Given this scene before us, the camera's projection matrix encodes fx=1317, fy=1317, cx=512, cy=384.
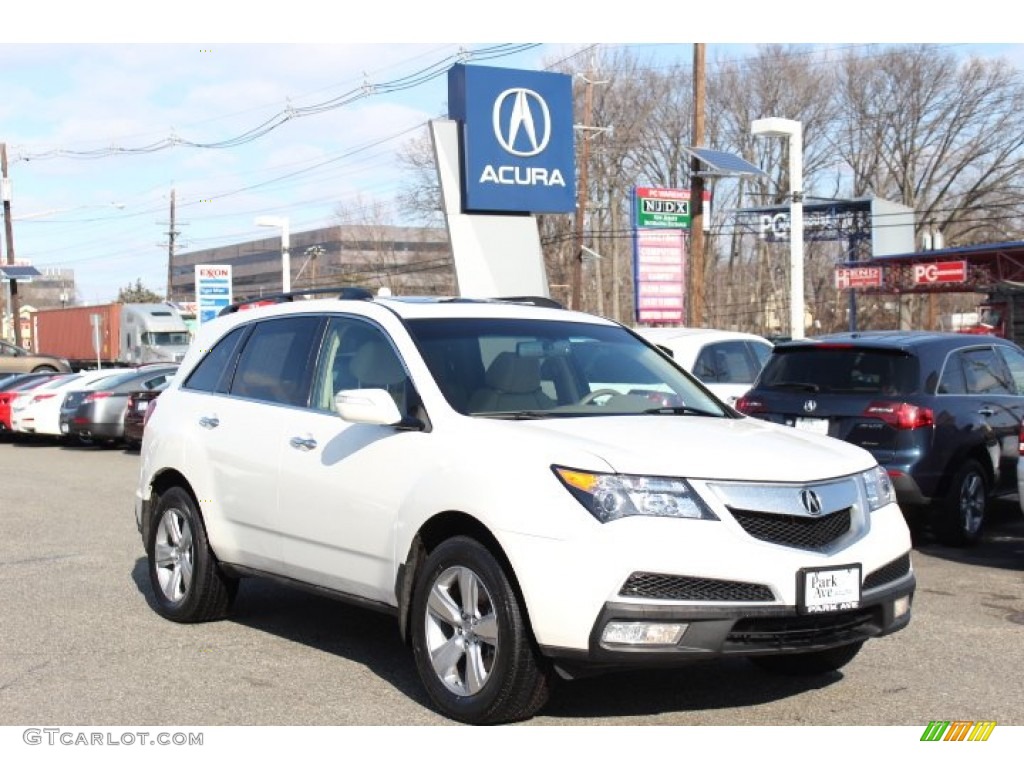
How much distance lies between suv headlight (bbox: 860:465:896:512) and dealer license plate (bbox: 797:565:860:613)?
1.54 ft

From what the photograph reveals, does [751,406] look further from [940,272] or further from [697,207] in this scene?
[940,272]

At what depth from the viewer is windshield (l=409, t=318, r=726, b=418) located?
6.12 metres

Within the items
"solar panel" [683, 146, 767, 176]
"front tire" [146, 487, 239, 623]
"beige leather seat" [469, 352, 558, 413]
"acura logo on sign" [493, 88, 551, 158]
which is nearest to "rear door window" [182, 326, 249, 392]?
"front tire" [146, 487, 239, 623]

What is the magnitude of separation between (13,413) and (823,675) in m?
21.5

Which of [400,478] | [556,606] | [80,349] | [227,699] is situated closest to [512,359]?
[400,478]

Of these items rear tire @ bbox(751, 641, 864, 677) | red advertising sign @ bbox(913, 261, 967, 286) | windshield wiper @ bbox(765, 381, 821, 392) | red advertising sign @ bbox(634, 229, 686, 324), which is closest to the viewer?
rear tire @ bbox(751, 641, 864, 677)

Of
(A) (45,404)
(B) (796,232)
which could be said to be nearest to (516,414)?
(B) (796,232)

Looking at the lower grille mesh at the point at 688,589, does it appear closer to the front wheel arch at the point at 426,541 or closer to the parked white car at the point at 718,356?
the front wheel arch at the point at 426,541

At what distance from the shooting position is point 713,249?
70500 mm

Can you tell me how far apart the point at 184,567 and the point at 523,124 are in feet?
44.3

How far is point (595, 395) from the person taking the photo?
6387 millimetres

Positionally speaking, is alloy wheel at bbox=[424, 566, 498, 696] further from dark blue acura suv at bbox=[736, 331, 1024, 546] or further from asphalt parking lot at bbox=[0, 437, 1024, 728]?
dark blue acura suv at bbox=[736, 331, 1024, 546]

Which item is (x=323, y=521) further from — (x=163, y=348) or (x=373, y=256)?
(x=373, y=256)

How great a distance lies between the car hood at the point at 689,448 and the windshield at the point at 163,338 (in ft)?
161
